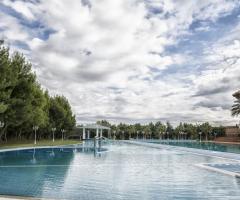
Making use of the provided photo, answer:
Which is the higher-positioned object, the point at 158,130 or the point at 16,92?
the point at 16,92

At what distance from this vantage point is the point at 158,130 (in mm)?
93312

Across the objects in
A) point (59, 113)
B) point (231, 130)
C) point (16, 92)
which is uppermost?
point (16, 92)

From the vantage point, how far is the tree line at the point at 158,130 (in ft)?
292

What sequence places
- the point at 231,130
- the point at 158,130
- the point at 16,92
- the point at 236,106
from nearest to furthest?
the point at 16,92 → the point at 236,106 → the point at 231,130 → the point at 158,130

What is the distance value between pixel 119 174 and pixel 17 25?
963cm

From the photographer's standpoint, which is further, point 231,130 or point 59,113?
point 231,130

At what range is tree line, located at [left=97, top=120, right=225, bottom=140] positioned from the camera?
3501 inches

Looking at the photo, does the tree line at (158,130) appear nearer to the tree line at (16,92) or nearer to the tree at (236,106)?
the tree at (236,106)

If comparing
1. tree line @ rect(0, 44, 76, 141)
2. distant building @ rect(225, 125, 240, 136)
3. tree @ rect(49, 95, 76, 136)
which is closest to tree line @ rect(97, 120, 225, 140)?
distant building @ rect(225, 125, 240, 136)

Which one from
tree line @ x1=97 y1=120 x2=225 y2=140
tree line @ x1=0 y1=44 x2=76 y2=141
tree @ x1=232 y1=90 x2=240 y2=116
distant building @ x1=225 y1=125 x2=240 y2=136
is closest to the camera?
tree line @ x1=0 y1=44 x2=76 y2=141

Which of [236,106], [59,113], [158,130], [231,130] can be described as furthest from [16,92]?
[158,130]

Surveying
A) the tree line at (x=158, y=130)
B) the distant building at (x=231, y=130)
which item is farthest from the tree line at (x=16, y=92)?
the tree line at (x=158, y=130)

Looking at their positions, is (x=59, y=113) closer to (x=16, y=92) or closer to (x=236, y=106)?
(x=16, y=92)

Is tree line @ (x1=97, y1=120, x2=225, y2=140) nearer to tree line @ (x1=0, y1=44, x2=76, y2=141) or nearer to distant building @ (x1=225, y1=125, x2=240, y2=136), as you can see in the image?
distant building @ (x1=225, y1=125, x2=240, y2=136)
